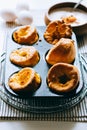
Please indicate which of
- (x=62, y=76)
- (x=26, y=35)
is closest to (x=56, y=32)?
(x=26, y=35)

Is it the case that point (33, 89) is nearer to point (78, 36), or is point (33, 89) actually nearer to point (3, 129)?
point (3, 129)

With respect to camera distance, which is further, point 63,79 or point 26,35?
point 26,35

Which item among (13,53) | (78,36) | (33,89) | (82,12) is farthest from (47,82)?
(82,12)

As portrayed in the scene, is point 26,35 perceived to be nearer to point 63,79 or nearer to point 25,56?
point 25,56

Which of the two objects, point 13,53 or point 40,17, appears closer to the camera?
point 13,53

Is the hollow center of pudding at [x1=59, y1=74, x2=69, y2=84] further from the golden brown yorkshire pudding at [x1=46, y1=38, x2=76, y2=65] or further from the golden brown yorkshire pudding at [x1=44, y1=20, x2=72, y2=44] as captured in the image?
the golden brown yorkshire pudding at [x1=44, y1=20, x2=72, y2=44]

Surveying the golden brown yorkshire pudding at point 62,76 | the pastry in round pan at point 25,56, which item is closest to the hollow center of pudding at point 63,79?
the golden brown yorkshire pudding at point 62,76

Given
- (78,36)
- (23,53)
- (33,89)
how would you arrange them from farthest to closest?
(78,36) → (23,53) → (33,89)

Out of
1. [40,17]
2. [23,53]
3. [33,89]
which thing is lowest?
[33,89]
